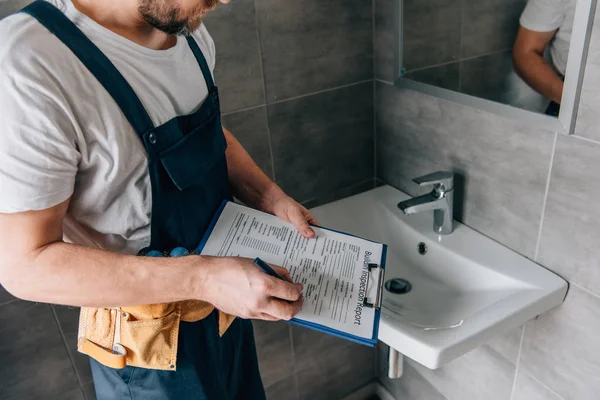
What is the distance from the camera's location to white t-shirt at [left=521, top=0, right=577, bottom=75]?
2.86ft

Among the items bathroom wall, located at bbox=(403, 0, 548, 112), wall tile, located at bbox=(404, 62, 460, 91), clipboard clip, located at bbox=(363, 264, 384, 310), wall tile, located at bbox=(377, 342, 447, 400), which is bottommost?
wall tile, located at bbox=(377, 342, 447, 400)

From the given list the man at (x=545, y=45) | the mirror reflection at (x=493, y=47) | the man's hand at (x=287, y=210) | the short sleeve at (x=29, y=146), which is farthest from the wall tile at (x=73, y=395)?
the man at (x=545, y=45)

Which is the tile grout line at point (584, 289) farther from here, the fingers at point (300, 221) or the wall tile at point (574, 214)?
the fingers at point (300, 221)

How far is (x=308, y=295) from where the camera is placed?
0.78 metres

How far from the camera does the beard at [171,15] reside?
2.30 ft

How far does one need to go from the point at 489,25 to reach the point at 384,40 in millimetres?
324

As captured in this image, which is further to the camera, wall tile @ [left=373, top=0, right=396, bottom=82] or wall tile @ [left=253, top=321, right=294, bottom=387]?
wall tile @ [left=253, top=321, right=294, bottom=387]

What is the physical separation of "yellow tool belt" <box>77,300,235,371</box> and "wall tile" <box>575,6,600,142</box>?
30.6 inches

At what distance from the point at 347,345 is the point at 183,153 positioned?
1177mm

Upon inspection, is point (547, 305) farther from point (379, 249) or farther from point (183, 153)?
point (183, 153)

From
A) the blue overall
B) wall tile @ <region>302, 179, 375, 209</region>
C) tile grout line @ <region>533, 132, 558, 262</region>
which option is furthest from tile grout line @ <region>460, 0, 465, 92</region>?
the blue overall

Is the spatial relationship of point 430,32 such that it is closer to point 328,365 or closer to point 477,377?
point 477,377

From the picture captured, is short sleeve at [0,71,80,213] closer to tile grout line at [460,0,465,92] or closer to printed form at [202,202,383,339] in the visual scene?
printed form at [202,202,383,339]

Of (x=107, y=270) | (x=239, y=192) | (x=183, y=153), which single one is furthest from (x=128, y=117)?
(x=239, y=192)
